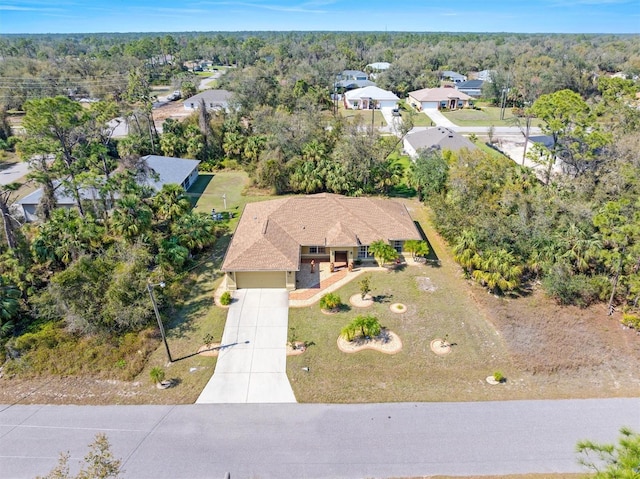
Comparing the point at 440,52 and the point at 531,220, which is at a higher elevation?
the point at 440,52

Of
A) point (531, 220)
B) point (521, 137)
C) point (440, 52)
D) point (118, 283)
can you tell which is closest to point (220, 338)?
point (118, 283)

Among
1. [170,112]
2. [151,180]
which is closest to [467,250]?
[151,180]

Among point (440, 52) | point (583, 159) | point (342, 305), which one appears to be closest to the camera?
point (342, 305)

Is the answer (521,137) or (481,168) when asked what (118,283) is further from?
(521,137)

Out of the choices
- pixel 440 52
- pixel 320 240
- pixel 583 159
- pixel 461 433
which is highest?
pixel 440 52

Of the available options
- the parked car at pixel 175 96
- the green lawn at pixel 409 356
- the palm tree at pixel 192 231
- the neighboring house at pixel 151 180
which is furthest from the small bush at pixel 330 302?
the parked car at pixel 175 96

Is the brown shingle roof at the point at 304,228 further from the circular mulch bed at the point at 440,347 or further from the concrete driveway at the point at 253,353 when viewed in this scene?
the circular mulch bed at the point at 440,347

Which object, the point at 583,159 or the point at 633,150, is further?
the point at 583,159
